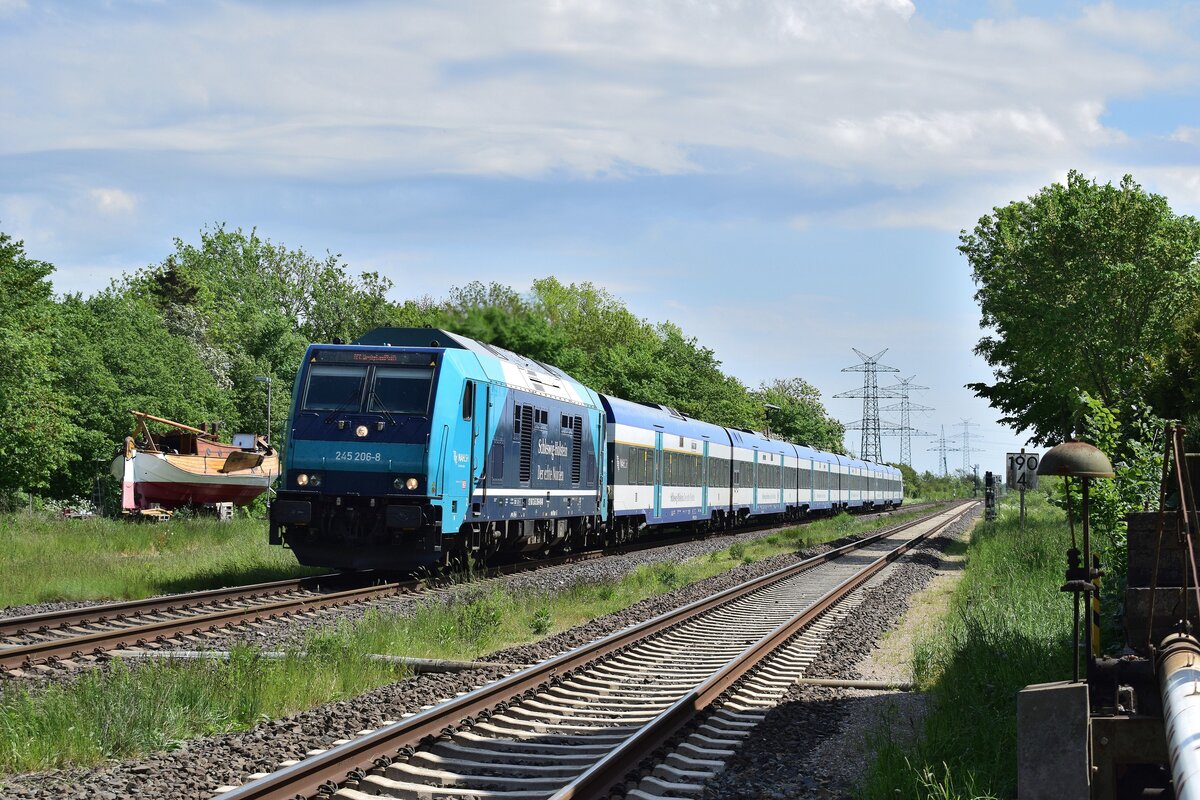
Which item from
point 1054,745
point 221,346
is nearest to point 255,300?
point 221,346

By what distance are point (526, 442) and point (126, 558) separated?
7330 millimetres

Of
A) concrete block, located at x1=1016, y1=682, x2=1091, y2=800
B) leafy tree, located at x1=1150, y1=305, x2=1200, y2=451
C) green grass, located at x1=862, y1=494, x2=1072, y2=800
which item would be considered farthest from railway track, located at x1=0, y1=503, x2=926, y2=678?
leafy tree, located at x1=1150, y1=305, x2=1200, y2=451

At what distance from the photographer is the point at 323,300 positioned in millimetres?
81875

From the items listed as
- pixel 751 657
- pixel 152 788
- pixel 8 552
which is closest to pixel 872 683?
pixel 751 657

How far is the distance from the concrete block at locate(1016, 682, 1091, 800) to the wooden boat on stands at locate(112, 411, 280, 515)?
2814cm

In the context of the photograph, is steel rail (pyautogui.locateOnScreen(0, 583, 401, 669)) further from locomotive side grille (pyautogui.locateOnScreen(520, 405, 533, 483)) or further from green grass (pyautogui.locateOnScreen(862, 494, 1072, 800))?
green grass (pyautogui.locateOnScreen(862, 494, 1072, 800))

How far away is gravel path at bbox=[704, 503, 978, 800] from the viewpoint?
7652mm

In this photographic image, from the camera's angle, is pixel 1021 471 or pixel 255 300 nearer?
pixel 1021 471

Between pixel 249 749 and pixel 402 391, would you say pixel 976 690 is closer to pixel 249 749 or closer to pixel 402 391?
pixel 249 749

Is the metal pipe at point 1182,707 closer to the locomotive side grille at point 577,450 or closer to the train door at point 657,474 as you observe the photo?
the locomotive side grille at point 577,450

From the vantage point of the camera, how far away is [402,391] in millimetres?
18031

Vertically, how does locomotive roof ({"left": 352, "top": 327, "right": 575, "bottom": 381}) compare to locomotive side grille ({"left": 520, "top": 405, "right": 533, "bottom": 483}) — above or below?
above

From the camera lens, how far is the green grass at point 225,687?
7859 millimetres

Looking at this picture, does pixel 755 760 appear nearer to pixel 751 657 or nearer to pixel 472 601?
pixel 751 657
